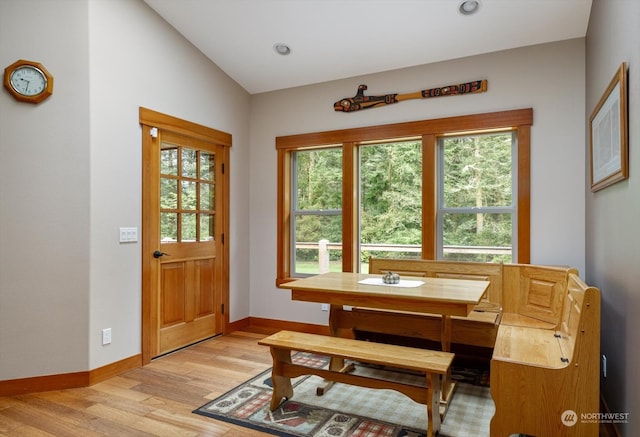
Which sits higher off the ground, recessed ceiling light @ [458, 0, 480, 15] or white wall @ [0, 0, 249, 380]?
recessed ceiling light @ [458, 0, 480, 15]

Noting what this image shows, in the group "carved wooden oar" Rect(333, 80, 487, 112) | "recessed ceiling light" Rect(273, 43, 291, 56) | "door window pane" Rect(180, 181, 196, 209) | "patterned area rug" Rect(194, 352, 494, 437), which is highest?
"recessed ceiling light" Rect(273, 43, 291, 56)

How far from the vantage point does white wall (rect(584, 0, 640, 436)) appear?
186cm

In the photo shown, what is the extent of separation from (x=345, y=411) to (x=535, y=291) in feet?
5.80

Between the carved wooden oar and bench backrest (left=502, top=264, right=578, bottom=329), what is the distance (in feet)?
5.28

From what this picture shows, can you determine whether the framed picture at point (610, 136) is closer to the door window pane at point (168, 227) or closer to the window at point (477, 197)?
the window at point (477, 197)

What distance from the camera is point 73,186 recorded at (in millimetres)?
3033

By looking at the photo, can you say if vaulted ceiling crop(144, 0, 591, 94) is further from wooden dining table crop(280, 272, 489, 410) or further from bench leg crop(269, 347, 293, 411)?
bench leg crop(269, 347, 293, 411)

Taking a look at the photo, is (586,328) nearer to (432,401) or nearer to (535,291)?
(432,401)

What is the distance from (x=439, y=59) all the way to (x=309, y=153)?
66.0 inches

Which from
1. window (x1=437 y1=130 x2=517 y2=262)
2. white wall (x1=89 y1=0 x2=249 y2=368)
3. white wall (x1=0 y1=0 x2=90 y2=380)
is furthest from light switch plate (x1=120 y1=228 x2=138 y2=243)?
window (x1=437 y1=130 x2=517 y2=262)

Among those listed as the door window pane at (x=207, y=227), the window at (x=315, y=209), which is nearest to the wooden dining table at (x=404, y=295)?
the window at (x=315, y=209)

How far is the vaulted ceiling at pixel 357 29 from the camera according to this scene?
314 centimetres

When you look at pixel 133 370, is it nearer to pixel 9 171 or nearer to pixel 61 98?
pixel 9 171

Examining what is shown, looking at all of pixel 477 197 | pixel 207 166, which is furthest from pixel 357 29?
pixel 207 166
